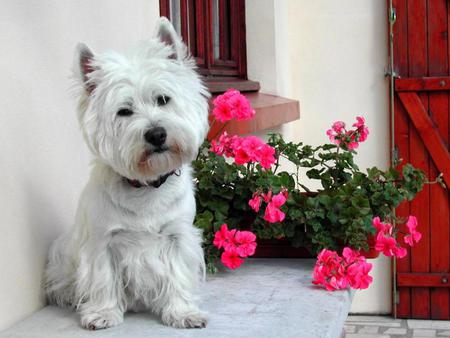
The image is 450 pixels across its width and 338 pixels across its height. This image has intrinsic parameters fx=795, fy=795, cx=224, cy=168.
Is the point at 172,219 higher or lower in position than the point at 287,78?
lower

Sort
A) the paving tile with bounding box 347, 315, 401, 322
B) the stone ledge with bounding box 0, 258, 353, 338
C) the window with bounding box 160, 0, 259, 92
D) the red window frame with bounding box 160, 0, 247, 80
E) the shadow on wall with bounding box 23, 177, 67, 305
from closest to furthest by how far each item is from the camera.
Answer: the stone ledge with bounding box 0, 258, 353, 338, the shadow on wall with bounding box 23, 177, 67, 305, the window with bounding box 160, 0, 259, 92, the red window frame with bounding box 160, 0, 247, 80, the paving tile with bounding box 347, 315, 401, 322

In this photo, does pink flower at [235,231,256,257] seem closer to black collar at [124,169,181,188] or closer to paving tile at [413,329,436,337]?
black collar at [124,169,181,188]

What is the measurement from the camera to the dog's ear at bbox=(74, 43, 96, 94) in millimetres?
1957

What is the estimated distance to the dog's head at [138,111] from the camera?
190 cm

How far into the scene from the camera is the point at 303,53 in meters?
5.87

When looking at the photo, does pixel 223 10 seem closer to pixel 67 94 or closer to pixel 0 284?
pixel 67 94

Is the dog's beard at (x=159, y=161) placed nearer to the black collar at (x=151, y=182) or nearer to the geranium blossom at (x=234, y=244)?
the black collar at (x=151, y=182)

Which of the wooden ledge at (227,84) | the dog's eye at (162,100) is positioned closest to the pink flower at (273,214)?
the dog's eye at (162,100)

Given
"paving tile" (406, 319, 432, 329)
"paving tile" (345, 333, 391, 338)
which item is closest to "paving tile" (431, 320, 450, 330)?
"paving tile" (406, 319, 432, 329)

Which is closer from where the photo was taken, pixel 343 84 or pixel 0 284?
pixel 0 284

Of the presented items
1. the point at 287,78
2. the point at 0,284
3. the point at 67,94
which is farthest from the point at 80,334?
the point at 287,78

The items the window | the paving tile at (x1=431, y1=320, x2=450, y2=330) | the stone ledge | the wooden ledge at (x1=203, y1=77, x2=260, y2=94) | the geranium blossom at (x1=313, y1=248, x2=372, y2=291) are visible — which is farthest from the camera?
the paving tile at (x1=431, y1=320, x2=450, y2=330)

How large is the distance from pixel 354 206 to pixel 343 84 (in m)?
3.13

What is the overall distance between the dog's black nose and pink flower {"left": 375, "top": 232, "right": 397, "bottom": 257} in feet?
3.65
